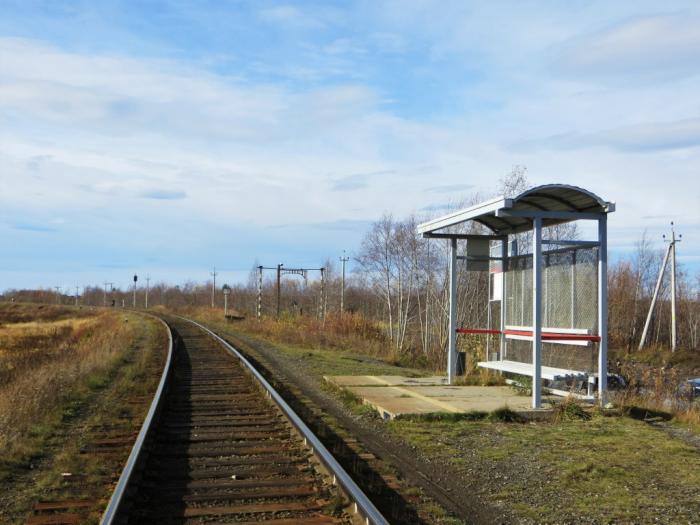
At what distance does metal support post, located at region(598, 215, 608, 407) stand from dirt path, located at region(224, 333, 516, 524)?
3517mm

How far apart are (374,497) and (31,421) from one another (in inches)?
217

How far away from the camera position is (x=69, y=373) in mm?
14141

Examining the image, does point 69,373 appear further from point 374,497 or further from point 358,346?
point 358,346

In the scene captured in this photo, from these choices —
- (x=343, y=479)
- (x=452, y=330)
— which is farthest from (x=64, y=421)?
(x=452, y=330)

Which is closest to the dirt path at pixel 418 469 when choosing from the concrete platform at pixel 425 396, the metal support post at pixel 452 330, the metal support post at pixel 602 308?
the concrete platform at pixel 425 396

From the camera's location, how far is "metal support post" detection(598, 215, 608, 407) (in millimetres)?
10508

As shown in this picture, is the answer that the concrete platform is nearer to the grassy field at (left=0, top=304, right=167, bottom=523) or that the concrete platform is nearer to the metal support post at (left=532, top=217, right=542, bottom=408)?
the metal support post at (left=532, top=217, right=542, bottom=408)

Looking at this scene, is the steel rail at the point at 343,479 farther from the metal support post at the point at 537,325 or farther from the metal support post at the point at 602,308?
the metal support post at the point at 602,308

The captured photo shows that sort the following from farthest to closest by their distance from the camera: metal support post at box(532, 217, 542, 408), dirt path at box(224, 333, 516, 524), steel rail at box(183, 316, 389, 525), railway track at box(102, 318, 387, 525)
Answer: metal support post at box(532, 217, 542, 408), dirt path at box(224, 333, 516, 524), railway track at box(102, 318, 387, 525), steel rail at box(183, 316, 389, 525)

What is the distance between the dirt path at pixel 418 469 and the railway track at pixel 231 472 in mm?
804

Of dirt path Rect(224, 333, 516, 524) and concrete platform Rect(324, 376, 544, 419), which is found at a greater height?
concrete platform Rect(324, 376, 544, 419)

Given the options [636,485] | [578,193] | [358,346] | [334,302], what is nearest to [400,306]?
[358,346]

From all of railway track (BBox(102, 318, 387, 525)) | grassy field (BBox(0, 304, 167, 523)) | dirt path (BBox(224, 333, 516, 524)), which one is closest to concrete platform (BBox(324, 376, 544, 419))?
dirt path (BBox(224, 333, 516, 524))

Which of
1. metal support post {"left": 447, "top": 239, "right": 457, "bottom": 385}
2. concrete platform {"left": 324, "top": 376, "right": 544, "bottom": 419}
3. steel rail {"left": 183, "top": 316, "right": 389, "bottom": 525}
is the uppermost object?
metal support post {"left": 447, "top": 239, "right": 457, "bottom": 385}
